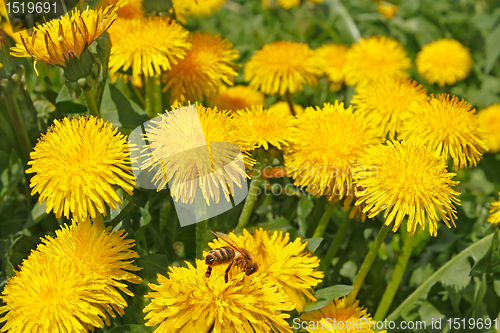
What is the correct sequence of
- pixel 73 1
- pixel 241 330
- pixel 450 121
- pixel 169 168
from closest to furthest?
pixel 241 330
pixel 169 168
pixel 450 121
pixel 73 1

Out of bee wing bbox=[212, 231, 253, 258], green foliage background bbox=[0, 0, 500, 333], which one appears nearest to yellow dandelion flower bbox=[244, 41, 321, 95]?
green foliage background bbox=[0, 0, 500, 333]

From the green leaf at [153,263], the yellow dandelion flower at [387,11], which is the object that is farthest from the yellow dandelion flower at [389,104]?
the yellow dandelion flower at [387,11]

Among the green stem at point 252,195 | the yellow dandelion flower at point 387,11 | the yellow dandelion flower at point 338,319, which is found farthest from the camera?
the yellow dandelion flower at point 387,11

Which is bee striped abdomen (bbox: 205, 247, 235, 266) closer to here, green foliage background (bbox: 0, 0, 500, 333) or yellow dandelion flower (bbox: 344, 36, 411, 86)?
green foliage background (bbox: 0, 0, 500, 333)

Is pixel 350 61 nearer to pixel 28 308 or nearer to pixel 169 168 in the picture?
pixel 169 168

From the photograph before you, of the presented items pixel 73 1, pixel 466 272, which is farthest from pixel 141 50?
pixel 466 272

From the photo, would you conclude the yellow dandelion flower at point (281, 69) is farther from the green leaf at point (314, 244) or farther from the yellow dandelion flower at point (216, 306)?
the yellow dandelion flower at point (216, 306)
